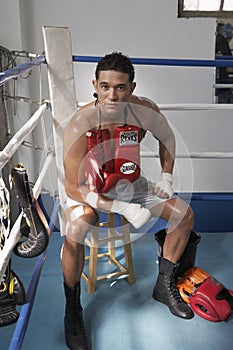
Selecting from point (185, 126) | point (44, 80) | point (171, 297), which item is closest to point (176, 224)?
point (171, 297)

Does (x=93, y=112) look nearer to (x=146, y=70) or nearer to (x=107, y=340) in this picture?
(x=107, y=340)

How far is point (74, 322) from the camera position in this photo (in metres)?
1.47

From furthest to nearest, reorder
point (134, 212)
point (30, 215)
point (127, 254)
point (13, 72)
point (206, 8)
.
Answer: point (206, 8) < point (127, 254) < point (134, 212) < point (13, 72) < point (30, 215)

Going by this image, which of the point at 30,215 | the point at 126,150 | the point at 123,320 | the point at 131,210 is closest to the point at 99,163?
the point at 126,150

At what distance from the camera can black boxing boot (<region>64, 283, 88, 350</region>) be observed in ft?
4.66

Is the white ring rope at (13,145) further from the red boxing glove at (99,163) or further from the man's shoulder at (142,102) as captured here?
the man's shoulder at (142,102)

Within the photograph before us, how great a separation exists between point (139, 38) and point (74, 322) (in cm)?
230

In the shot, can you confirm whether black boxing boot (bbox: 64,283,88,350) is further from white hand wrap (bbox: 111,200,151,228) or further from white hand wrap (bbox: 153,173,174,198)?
white hand wrap (bbox: 153,173,174,198)

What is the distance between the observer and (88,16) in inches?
113

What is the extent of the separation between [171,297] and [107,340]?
1.15 ft

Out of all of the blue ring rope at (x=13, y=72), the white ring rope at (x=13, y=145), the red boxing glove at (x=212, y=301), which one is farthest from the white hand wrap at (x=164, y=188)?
the blue ring rope at (x=13, y=72)

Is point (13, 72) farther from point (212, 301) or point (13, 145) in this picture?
point (212, 301)

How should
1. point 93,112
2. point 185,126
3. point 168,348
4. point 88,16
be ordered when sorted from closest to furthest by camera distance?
1. point 168,348
2. point 93,112
3. point 88,16
4. point 185,126

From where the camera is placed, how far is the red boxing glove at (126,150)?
151 centimetres
